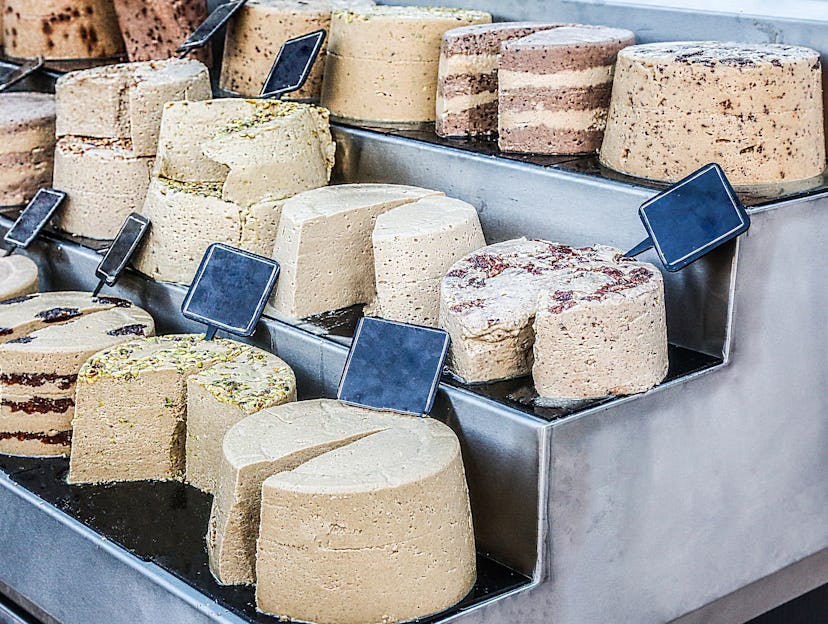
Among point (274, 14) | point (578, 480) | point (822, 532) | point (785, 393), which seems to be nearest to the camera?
point (578, 480)

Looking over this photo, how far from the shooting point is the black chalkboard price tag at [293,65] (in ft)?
7.21

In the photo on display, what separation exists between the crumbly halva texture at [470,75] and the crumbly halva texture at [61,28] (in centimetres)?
113

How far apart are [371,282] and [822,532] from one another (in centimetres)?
79

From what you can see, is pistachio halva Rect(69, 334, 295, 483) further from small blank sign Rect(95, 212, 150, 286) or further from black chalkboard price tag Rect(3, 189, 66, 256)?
black chalkboard price tag Rect(3, 189, 66, 256)

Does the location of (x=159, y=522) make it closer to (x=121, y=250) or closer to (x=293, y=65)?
(x=121, y=250)

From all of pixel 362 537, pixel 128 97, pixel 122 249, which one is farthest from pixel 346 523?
pixel 128 97

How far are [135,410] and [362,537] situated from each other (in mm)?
532

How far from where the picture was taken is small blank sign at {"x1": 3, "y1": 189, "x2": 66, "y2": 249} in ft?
7.36

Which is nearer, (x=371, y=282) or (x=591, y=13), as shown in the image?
(x=371, y=282)

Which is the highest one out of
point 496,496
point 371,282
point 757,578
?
point 371,282

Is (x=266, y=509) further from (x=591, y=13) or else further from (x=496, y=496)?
(x=591, y=13)

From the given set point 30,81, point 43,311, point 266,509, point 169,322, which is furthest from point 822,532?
point 30,81

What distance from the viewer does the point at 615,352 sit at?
→ 151cm

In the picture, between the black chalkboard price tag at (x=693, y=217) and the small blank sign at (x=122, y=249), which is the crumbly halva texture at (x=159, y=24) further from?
the black chalkboard price tag at (x=693, y=217)
